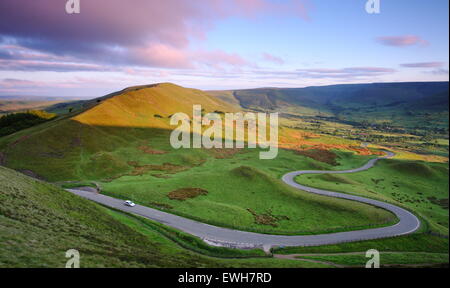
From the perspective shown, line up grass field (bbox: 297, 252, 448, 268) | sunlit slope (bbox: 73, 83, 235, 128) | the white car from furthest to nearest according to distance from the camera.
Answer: sunlit slope (bbox: 73, 83, 235, 128)
the white car
grass field (bbox: 297, 252, 448, 268)

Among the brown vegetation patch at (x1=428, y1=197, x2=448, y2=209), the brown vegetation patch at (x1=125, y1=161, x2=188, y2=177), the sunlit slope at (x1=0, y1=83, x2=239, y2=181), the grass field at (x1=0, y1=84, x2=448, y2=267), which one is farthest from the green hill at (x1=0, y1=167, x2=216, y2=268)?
the brown vegetation patch at (x1=428, y1=197, x2=448, y2=209)

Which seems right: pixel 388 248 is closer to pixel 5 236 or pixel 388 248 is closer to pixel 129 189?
pixel 5 236

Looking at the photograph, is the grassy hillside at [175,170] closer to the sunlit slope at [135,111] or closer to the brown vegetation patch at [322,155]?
the sunlit slope at [135,111]

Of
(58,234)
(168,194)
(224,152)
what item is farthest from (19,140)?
(58,234)

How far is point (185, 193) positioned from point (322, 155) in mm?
85414

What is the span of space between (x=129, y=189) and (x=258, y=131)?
123878 millimetres

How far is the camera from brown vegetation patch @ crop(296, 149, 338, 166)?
11860cm

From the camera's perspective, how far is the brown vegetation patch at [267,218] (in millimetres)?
50719

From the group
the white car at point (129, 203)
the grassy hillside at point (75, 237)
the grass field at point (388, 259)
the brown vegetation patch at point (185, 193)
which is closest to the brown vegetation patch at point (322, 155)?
the brown vegetation patch at point (185, 193)

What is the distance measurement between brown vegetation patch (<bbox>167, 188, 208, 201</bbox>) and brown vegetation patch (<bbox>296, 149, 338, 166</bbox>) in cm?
Answer: 7246

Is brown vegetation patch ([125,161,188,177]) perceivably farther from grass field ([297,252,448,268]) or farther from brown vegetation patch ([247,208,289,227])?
grass field ([297,252,448,268])

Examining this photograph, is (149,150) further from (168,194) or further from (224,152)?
(168,194)

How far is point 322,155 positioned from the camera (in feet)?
413
